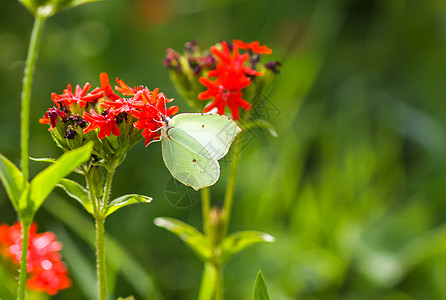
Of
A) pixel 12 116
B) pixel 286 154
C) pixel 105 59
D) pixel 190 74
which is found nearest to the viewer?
pixel 190 74

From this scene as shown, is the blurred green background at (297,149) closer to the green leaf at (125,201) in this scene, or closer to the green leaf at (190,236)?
the green leaf at (190,236)

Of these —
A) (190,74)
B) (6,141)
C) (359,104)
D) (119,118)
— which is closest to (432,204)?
(359,104)

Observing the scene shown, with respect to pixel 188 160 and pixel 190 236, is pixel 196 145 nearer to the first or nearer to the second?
pixel 188 160

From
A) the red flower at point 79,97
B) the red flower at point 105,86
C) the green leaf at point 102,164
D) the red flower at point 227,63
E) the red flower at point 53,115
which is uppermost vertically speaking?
the red flower at point 227,63

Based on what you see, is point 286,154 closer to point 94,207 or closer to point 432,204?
point 432,204

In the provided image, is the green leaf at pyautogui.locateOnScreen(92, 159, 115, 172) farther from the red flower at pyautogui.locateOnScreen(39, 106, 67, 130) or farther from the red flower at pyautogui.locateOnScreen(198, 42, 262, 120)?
the red flower at pyautogui.locateOnScreen(198, 42, 262, 120)

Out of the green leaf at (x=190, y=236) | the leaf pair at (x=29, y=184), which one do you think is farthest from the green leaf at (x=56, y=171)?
the green leaf at (x=190, y=236)
